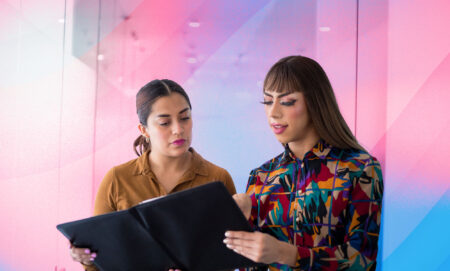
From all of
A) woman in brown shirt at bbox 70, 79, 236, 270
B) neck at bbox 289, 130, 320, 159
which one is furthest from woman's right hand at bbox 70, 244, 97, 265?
neck at bbox 289, 130, 320, 159

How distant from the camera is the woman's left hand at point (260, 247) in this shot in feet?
4.78

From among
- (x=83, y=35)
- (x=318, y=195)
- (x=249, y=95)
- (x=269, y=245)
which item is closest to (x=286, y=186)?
(x=318, y=195)

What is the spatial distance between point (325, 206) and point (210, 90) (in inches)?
75.7

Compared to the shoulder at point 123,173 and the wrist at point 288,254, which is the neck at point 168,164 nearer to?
the shoulder at point 123,173

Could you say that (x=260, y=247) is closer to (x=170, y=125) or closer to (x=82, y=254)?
(x=82, y=254)

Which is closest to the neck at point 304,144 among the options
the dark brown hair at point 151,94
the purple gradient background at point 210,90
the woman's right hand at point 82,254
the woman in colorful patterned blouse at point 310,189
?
the woman in colorful patterned blouse at point 310,189

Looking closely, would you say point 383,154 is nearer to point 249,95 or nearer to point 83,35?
point 249,95

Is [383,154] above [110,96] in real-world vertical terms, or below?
below

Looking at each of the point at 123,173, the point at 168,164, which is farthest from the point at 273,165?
the point at 123,173

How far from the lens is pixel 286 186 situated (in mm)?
1691

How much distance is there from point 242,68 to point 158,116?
1.41 meters

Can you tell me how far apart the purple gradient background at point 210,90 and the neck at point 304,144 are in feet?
5.26

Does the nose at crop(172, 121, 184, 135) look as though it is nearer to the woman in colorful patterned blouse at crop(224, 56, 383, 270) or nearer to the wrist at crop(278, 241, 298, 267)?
the woman in colorful patterned blouse at crop(224, 56, 383, 270)

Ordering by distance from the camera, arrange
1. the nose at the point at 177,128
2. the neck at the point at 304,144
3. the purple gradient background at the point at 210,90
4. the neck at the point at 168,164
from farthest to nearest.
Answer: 1. the purple gradient background at the point at 210,90
2. the neck at the point at 168,164
3. the nose at the point at 177,128
4. the neck at the point at 304,144
